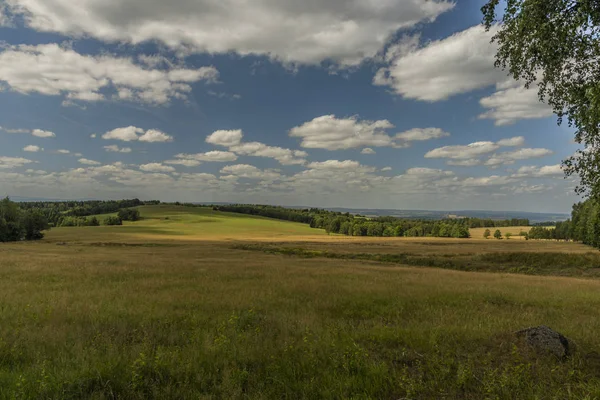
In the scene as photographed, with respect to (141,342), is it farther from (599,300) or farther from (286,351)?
(599,300)

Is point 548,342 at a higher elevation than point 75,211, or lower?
higher

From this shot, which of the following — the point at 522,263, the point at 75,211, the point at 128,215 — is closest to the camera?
the point at 522,263

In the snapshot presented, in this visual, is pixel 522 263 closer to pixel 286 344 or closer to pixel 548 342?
pixel 548 342

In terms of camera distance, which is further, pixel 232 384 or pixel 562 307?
pixel 562 307

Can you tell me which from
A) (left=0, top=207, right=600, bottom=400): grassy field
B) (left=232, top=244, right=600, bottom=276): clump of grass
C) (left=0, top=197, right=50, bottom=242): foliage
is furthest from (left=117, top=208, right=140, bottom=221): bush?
(left=0, top=207, right=600, bottom=400): grassy field

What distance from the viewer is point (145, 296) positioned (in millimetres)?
14023

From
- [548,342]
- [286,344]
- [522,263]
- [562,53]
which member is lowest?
[522,263]

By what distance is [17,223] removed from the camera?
72.1 meters

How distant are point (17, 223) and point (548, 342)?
94.6 m

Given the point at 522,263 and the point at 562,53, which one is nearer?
the point at 562,53

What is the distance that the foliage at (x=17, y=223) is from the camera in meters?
70.8

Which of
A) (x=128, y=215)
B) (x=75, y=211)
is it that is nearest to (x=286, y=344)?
→ (x=128, y=215)

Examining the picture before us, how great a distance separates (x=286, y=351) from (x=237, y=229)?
112 metres

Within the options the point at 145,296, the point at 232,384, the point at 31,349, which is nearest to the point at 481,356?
the point at 232,384
